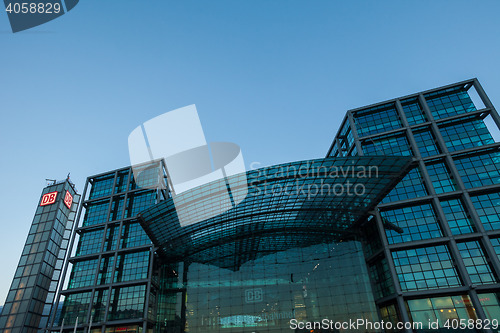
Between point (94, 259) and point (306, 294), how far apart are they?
33520 mm

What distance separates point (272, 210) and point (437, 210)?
20584 millimetres

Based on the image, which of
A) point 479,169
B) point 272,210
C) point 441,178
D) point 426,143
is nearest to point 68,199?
point 272,210

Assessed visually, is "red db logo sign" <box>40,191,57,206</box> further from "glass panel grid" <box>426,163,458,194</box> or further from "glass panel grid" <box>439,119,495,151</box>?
"glass panel grid" <box>439,119,495,151</box>

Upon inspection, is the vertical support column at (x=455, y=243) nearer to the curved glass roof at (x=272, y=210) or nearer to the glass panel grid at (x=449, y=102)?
the glass panel grid at (x=449, y=102)

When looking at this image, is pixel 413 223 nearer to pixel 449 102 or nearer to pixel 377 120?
pixel 377 120

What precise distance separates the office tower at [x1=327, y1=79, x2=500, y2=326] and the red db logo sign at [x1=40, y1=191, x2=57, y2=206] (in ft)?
192

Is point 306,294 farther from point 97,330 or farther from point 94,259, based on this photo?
point 94,259

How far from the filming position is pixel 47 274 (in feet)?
198

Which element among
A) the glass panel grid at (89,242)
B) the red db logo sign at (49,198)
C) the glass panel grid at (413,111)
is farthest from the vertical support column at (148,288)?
the glass panel grid at (413,111)

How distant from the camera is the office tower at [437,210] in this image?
36.7 metres

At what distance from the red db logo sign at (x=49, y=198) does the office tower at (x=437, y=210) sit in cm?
5864

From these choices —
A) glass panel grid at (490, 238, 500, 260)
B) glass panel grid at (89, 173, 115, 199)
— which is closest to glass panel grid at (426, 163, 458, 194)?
glass panel grid at (490, 238, 500, 260)

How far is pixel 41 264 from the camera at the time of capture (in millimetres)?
58750

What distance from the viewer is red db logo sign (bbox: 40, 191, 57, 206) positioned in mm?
66812
